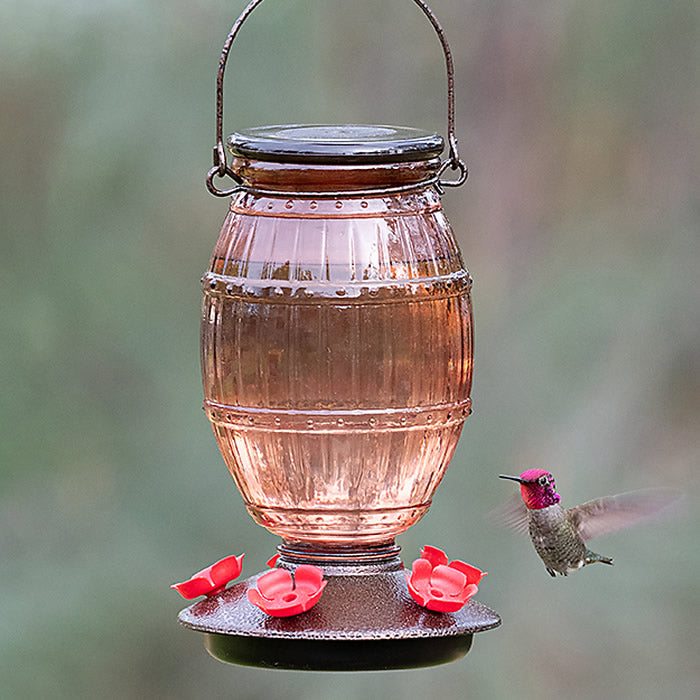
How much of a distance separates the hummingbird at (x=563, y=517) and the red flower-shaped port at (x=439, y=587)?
48 cm

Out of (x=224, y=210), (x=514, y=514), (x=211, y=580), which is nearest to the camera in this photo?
(x=211, y=580)

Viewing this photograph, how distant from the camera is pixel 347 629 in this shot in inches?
85.0

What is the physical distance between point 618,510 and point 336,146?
3.27 ft

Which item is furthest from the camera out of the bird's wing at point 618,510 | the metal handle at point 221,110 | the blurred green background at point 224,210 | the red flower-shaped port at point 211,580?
the blurred green background at point 224,210

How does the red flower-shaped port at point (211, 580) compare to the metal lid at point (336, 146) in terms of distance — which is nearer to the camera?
the metal lid at point (336, 146)

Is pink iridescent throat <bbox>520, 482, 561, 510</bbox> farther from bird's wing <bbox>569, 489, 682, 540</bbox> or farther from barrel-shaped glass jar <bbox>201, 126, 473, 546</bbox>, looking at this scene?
barrel-shaped glass jar <bbox>201, 126, 473, 546</bbox>

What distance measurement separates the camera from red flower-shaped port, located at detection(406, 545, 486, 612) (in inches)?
86.4

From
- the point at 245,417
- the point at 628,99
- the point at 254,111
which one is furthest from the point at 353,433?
the point at 628,99

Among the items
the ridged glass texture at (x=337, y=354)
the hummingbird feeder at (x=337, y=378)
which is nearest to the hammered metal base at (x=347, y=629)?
the hummingbird feeder at (x=337, y=378)

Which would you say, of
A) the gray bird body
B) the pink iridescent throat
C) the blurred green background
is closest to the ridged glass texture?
the pink iridescent throat

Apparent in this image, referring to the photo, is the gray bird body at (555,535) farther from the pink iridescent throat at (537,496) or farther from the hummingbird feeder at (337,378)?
the hummingbird feeder at (337,378)

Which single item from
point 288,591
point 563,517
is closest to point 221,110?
point 288,591

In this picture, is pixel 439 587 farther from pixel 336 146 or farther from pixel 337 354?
pixel 336 146

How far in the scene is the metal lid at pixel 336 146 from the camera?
2188 millimetres
